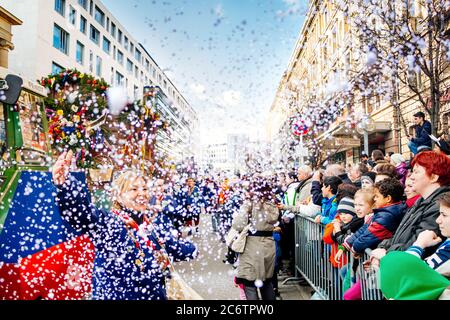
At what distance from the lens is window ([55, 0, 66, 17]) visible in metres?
1.74

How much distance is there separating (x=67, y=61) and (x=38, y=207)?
90cm

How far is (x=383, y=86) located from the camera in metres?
3.48

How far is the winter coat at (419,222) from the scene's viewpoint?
1495 mm

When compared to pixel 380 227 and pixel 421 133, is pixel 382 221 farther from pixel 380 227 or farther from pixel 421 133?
pixel 421 133

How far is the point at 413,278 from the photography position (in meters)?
0.94

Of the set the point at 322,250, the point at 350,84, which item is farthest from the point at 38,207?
the point at 350,84

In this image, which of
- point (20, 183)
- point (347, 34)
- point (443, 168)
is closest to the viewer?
point (443, 168)

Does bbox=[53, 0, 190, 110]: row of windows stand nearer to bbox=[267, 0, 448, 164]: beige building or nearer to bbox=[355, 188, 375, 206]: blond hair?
bbox=[267, 0, 448, 164]: beige building

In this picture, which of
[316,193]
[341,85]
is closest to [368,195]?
[316,193]

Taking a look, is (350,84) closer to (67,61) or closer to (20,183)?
(67,61)

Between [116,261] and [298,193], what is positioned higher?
[298,193]

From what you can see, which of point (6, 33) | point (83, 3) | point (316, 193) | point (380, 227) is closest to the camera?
point (6, 33)

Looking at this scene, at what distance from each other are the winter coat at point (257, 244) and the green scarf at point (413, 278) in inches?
64.8

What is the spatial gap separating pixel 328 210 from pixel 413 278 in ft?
6.83
